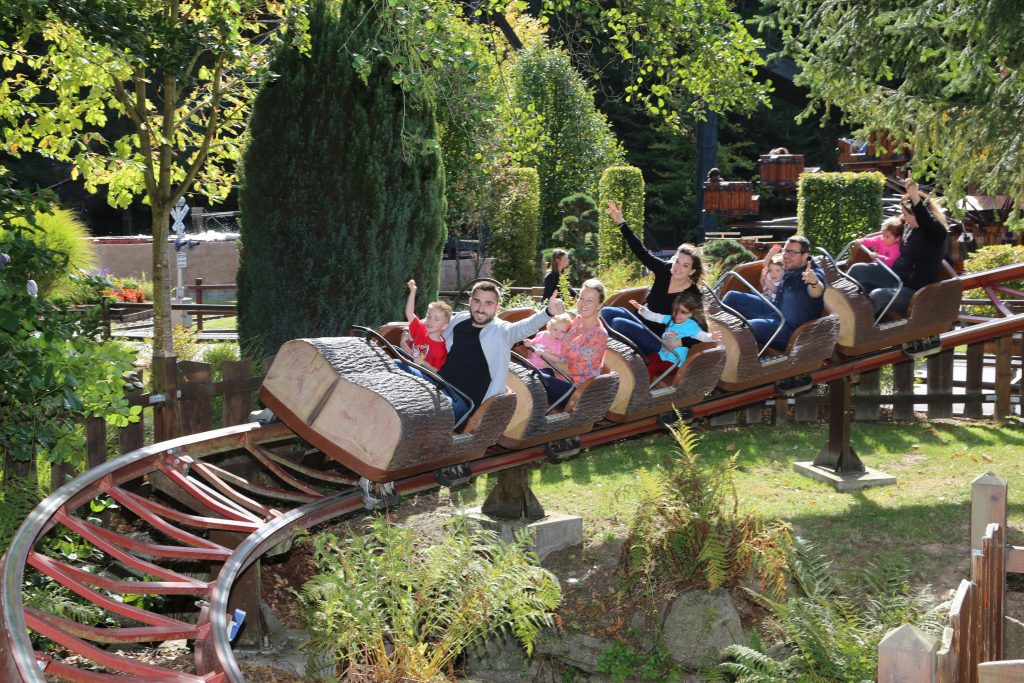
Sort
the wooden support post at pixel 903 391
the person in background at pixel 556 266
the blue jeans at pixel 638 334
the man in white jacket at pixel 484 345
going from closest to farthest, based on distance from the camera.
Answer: the man in white jacket at pixel 484 345 → the blue jeans at pixel 638 334 → the wooden support post at pixel 903 391 → the person in background at pixel 556 266

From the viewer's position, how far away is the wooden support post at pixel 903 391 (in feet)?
30.8

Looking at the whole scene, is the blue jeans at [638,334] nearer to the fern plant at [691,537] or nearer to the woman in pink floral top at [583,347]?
the woman in pink floral top at [583,347]

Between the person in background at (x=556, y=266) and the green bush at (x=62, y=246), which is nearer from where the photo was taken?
the person in background at (x=556, y=266)

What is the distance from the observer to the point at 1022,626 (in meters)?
5.85

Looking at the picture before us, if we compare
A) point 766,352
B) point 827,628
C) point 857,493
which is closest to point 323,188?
point 766,352

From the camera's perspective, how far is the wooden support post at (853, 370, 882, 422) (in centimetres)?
941

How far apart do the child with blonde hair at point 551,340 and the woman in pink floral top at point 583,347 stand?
4 centimetres

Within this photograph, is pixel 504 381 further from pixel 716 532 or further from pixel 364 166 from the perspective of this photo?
pixel 364 166

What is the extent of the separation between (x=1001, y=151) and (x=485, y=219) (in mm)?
12112

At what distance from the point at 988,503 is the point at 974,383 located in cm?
596

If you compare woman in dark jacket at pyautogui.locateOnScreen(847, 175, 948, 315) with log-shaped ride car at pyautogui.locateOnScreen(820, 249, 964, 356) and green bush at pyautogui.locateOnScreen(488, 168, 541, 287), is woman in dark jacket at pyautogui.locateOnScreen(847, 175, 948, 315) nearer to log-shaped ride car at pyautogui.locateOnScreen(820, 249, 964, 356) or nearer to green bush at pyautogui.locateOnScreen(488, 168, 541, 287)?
log-shaped ride car at pyautogui.locateOnScreen(820, 249, 964, 356)

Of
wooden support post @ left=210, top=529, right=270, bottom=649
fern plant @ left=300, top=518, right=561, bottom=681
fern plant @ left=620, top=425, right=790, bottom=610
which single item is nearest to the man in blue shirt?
fern plant @ left=620, top=425, right=790, bottom=610

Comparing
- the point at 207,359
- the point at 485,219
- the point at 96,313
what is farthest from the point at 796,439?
the point at 485,219

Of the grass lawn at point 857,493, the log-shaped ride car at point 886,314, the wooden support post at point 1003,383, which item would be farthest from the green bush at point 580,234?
the log-shaped ride car at point 886,314
